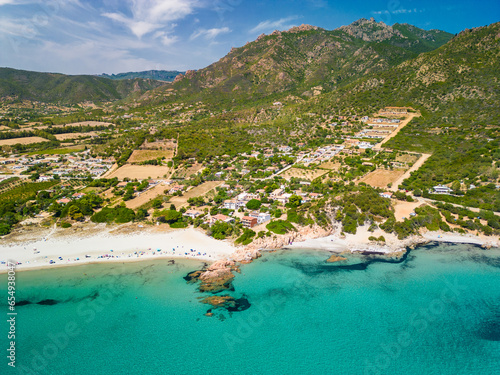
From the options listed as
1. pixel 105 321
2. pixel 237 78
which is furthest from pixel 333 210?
pixel 237 78

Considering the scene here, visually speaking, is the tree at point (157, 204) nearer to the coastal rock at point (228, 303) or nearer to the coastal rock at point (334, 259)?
the coastal rock at point (228, 303)

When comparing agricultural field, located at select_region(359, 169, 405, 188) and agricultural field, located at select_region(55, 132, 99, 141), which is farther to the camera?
agricultural field, located at select_region(55, 132, 99, 141)

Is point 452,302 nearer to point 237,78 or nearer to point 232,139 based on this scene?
point 232,139

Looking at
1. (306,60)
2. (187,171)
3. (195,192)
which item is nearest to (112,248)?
(195,192)

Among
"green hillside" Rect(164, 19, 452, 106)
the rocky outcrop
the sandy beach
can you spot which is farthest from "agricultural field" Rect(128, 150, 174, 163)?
"green hillside" Rect(164, 19, 452, 106)

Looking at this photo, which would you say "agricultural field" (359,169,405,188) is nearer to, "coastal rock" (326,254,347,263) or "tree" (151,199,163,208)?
"coastal rock" (326,254,347,263)

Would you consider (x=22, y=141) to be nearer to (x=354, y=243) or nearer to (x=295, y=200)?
(x=295, y=200)
